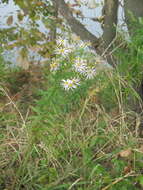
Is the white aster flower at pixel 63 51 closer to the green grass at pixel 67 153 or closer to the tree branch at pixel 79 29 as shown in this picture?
the green grass at pixel 67 153

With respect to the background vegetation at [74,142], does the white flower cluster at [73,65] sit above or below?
above

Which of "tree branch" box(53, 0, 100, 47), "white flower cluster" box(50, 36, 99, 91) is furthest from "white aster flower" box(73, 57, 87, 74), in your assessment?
"tree branch" box(53, 0, 100, 47)

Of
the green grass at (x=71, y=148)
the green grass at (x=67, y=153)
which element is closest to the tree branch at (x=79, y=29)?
the green grass at (x=71, y=148)

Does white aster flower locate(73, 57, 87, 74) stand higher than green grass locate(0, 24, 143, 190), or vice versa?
white aster flower locate(73, 57, 87, 74)

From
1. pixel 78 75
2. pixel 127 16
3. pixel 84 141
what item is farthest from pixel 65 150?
pixel 127 16

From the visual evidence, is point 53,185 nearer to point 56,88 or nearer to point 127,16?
point 56,88

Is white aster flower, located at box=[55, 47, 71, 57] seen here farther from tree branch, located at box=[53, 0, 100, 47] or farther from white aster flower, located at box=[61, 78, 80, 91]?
tree branch, located at box=[53, 0, 100, 47]

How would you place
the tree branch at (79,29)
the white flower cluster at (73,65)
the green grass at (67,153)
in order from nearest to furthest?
the green grass at (67,153) < the white flower cluster at (73,65) < the tree branch at (79,29)

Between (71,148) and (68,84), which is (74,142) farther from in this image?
(68,84)

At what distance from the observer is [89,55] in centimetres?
258

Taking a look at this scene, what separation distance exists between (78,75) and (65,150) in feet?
1.77

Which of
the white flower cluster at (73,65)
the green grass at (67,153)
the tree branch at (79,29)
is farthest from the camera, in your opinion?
the tree branch at (79,29)

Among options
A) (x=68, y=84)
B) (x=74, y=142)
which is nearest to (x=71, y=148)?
(x=74, y=142)

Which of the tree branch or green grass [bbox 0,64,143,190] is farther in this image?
the tree branch
